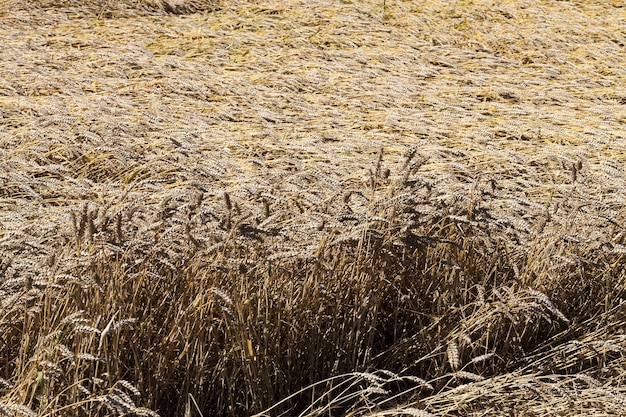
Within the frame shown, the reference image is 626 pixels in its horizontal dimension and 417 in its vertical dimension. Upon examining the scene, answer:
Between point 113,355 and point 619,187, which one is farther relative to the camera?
point 619,187

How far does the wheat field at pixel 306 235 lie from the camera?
2.29 meters

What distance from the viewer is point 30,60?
4633 millimetres

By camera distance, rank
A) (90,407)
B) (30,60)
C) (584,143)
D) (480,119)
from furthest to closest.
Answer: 1. (30,60)
2. (480,119)
3. (584,143)
4. (90,407)

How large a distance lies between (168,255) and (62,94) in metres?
2.03

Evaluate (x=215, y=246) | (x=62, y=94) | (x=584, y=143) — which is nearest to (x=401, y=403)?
(x=215, y=246)

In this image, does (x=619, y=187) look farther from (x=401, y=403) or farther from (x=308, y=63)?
(x=308, y=63)

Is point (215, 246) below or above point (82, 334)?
above

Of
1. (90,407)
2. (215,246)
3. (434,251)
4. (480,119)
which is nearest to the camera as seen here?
(90,407)

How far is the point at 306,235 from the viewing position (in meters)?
2.66

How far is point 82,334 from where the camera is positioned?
217cm

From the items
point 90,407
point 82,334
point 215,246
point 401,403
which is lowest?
point 401,403

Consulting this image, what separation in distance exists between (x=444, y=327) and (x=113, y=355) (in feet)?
3.29

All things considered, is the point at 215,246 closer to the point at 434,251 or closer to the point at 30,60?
the point at 434,251

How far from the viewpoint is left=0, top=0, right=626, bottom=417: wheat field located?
2.29 m
